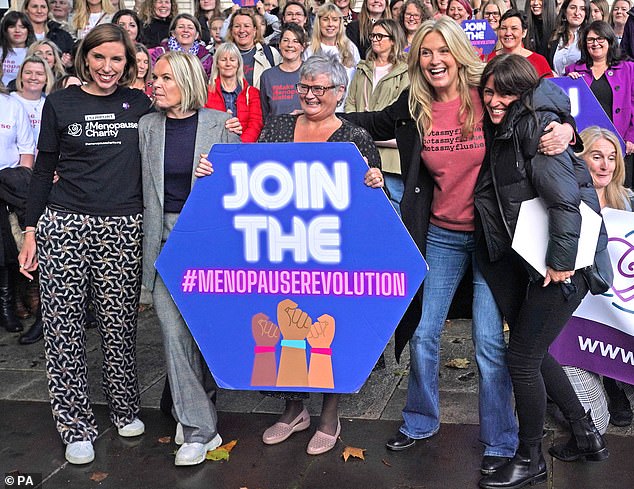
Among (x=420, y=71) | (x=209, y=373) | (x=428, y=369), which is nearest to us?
(x=420, y=71)

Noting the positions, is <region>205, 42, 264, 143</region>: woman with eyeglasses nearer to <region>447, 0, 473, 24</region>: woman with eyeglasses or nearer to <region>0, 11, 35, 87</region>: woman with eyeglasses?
<region>0, 11, 35, 87</region>: woman with eyeglasses

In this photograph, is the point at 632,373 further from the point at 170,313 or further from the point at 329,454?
the point at 170,313

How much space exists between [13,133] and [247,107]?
5.78 ft

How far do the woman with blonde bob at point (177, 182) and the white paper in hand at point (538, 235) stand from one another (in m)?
1.50

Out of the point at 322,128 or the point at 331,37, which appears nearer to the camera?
the point at 322,128

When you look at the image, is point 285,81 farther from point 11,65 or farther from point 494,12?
point 11,65

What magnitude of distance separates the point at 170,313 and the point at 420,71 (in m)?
1.66

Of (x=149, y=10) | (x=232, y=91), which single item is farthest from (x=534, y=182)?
(x=149, y=10)

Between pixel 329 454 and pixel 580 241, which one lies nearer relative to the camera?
pixel 580 241

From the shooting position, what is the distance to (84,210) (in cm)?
439

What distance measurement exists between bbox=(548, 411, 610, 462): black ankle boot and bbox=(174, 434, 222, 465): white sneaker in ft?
5.58

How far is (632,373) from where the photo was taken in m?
4.66

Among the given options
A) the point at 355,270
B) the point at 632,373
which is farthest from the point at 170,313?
the point at 632,373

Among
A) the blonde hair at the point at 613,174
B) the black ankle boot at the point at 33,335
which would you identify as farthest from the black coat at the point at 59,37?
the blonde hair at the point at 613,174
